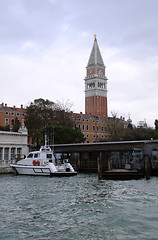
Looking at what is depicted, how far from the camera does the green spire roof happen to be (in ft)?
380

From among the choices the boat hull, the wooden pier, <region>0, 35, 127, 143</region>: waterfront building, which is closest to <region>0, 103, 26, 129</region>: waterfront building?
<region>0, 35, 127, 143</region>: waterfront building

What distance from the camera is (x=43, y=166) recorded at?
31875 mm

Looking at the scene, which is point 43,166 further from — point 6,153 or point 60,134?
point 60,134

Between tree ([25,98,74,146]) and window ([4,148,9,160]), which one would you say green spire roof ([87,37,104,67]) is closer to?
tree ([25,98,74,146])

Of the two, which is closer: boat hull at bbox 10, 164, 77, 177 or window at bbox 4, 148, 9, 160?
boat hull at bbox 10, 164, 77, 177

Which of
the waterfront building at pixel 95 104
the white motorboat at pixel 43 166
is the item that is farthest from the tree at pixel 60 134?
the waterfront building at pixel 95 104

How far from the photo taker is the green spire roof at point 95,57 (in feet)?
380

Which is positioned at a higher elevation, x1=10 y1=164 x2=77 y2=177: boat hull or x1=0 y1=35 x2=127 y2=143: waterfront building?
x1=0 y1=35 x2=127 y2=143: waterfront building

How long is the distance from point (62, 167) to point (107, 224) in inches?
838

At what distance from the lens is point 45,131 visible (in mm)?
53094


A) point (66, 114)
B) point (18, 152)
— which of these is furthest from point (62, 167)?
point (66, 114)

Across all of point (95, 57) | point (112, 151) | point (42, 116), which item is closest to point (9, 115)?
point (42, 116)

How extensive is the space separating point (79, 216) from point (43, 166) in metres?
19.8

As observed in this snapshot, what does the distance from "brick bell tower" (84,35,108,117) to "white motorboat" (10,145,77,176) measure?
74048mm
